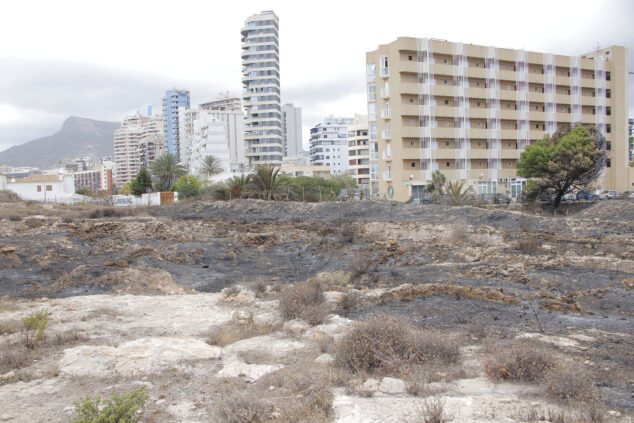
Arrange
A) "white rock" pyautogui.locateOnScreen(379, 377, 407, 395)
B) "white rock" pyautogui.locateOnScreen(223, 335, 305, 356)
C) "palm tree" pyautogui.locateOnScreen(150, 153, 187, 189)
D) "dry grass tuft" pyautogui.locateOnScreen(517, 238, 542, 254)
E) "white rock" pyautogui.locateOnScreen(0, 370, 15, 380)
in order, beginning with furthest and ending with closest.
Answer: "palm tree" pyautogui.locateOnScreen(150, 153, 187, 189)
"dry grass tuft" pyautogui.locateOnScreen(517, 238, 542, 254)
"white rock" pyautogui.locateOnScreen(223, 335, 305, 356)
"white rock" pyautogui.locateOnScreen(0, 370, 15, 380)
"white rock" pyautogui.locateOnScreen(379, 377, 407, 395)

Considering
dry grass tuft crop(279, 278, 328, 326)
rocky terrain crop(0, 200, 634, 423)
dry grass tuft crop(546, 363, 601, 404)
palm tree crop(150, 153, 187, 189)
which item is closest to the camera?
dry grass tuft crop(546, 363, 601, 404)

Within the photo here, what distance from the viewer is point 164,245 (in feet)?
73.7

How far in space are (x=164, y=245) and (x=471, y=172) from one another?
45.8 m

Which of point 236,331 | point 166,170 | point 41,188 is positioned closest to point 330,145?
→ point 166,170

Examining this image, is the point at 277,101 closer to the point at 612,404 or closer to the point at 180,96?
the point at 180,96

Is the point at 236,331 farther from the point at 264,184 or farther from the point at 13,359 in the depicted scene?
the point at 264,184

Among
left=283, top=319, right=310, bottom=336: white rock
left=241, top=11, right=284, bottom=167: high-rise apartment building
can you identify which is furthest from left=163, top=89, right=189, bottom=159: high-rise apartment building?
left=283, top=319, right=310, bottom=336: white rock

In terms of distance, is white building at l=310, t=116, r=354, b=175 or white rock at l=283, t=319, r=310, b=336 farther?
white building at l=310, t=116, r=354, b=175

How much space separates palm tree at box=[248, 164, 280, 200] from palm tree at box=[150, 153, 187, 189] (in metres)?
42.0

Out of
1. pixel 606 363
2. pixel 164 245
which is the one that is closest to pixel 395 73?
pixel 164 245

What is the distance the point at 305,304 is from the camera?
10477 millimetres

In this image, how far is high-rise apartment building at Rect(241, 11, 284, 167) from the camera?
109m

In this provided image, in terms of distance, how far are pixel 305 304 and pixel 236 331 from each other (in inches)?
75.2

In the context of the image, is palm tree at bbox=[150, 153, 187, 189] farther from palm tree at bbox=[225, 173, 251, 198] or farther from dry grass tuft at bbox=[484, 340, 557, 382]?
dry grass tuft at bbox=[484, 340, 557, 382]
